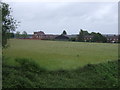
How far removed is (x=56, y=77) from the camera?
8.03 m

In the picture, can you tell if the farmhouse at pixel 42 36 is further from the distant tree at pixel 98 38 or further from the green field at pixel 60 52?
the distant tree at pixel 98 38

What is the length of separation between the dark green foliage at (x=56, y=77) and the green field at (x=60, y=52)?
0.95 ft

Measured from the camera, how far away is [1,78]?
6855 mm

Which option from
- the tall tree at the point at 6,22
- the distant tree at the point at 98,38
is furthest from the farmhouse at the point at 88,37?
the tall tree at the point at 6,22

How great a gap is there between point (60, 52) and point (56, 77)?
253cm

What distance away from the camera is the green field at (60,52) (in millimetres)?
8750

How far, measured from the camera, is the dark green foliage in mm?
7002

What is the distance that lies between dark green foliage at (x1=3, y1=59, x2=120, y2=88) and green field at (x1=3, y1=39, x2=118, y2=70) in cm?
29

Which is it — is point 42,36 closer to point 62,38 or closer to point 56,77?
point 62,38

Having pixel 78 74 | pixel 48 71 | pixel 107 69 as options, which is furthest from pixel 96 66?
pixel 48 71

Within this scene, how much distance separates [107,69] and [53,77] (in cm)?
286

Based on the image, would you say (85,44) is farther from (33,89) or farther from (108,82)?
(33,89)

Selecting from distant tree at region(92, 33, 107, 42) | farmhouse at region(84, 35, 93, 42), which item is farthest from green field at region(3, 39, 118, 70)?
farmhouse at region(84, 35, 93, 42)

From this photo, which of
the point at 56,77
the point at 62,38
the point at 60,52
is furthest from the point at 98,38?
the point at 56,77
